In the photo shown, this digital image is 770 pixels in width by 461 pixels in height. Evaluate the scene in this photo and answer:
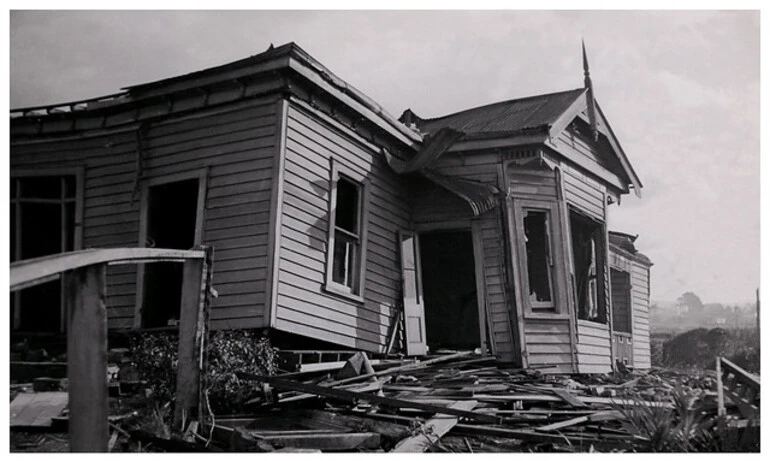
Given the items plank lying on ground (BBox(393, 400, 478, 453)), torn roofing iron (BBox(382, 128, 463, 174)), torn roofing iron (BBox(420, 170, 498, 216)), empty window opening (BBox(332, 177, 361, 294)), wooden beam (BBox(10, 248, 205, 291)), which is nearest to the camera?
wooden beam (BBox(10, 248, 205, 291))

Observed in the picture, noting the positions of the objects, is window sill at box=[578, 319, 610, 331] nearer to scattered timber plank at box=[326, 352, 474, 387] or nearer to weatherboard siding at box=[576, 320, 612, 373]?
weatherboard siding at box=[576, 320, 612, 373]

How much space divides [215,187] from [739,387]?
4.88 metres

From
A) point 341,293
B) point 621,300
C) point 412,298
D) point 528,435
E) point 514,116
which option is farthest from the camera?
point 621,300

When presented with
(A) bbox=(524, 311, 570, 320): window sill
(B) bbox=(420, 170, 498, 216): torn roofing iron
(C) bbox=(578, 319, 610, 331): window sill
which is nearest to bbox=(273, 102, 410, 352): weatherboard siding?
(B) bbox=(420, 170, 498, 216): torn roofing iron

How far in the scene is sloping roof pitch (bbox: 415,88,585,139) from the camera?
9.51m

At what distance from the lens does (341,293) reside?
327 inches

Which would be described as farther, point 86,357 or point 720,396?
point 720,396

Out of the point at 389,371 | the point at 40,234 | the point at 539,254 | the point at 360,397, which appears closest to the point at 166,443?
the point at 360,397

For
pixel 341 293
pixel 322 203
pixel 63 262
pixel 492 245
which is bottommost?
pixel 63 262

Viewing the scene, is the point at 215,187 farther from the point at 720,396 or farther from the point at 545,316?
the point at 720,396

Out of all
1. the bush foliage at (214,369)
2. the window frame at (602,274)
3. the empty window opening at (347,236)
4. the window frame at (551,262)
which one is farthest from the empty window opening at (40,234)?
the window frame at (602,274)

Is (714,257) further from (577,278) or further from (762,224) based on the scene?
(577,278)

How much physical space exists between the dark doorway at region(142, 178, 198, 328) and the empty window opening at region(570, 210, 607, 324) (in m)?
5.23

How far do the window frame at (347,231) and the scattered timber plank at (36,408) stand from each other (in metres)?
3.12
